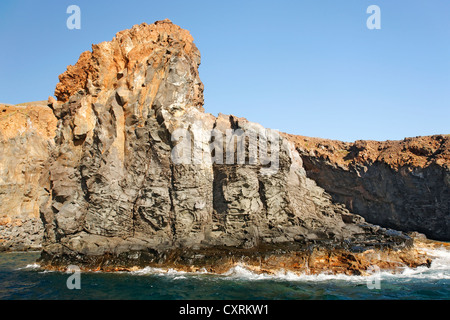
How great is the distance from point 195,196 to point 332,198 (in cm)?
1722

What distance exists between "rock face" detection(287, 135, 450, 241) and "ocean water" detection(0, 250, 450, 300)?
11.6 metres

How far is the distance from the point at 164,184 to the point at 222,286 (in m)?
9.73

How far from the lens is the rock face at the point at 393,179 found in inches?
1195

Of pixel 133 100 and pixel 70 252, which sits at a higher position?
pixel 133 100

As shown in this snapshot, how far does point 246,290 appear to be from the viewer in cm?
1566

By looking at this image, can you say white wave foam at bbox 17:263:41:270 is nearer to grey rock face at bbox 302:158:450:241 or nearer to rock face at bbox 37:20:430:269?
rock face at bbox 37:20:430:269

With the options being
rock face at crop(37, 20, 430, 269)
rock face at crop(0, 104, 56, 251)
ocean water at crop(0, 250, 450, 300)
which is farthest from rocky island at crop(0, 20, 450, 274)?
rock face at crop(0, 104, 56, 251)
